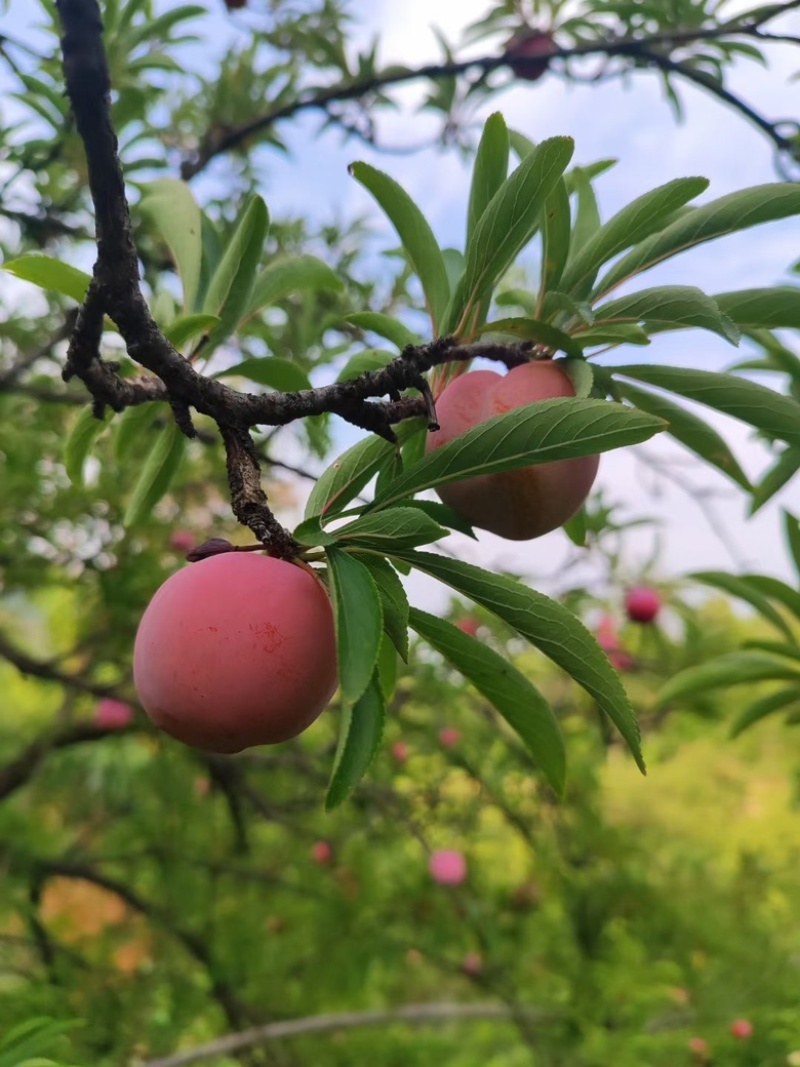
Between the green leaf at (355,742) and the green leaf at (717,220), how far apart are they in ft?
1.28

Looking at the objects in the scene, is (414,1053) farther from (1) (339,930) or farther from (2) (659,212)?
(2) (659,212)

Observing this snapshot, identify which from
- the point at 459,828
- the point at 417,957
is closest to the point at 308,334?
the point at 459,828

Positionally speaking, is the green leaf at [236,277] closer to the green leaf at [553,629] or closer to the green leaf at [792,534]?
the green leaf at [553,629]

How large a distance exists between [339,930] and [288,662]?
5.84ft

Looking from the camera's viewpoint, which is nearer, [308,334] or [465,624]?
[308,334]

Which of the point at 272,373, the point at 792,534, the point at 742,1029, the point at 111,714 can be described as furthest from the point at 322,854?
the point at 272,373

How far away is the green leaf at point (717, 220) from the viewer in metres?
0.54

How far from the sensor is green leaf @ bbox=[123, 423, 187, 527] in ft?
2.42

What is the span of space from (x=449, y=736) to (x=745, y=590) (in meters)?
1.03

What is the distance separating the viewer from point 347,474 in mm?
588

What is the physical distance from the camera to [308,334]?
1.20 meters

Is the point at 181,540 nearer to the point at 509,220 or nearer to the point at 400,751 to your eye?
the point at 400,751

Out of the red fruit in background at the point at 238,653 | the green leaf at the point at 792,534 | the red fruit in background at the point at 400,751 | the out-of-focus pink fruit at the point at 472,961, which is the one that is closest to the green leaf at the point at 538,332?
the red fruit in background at the point at 238,653

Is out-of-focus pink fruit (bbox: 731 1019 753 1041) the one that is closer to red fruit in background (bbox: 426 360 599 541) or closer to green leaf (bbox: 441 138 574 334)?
red fruit in background (bbox: 426 360 599 541)
